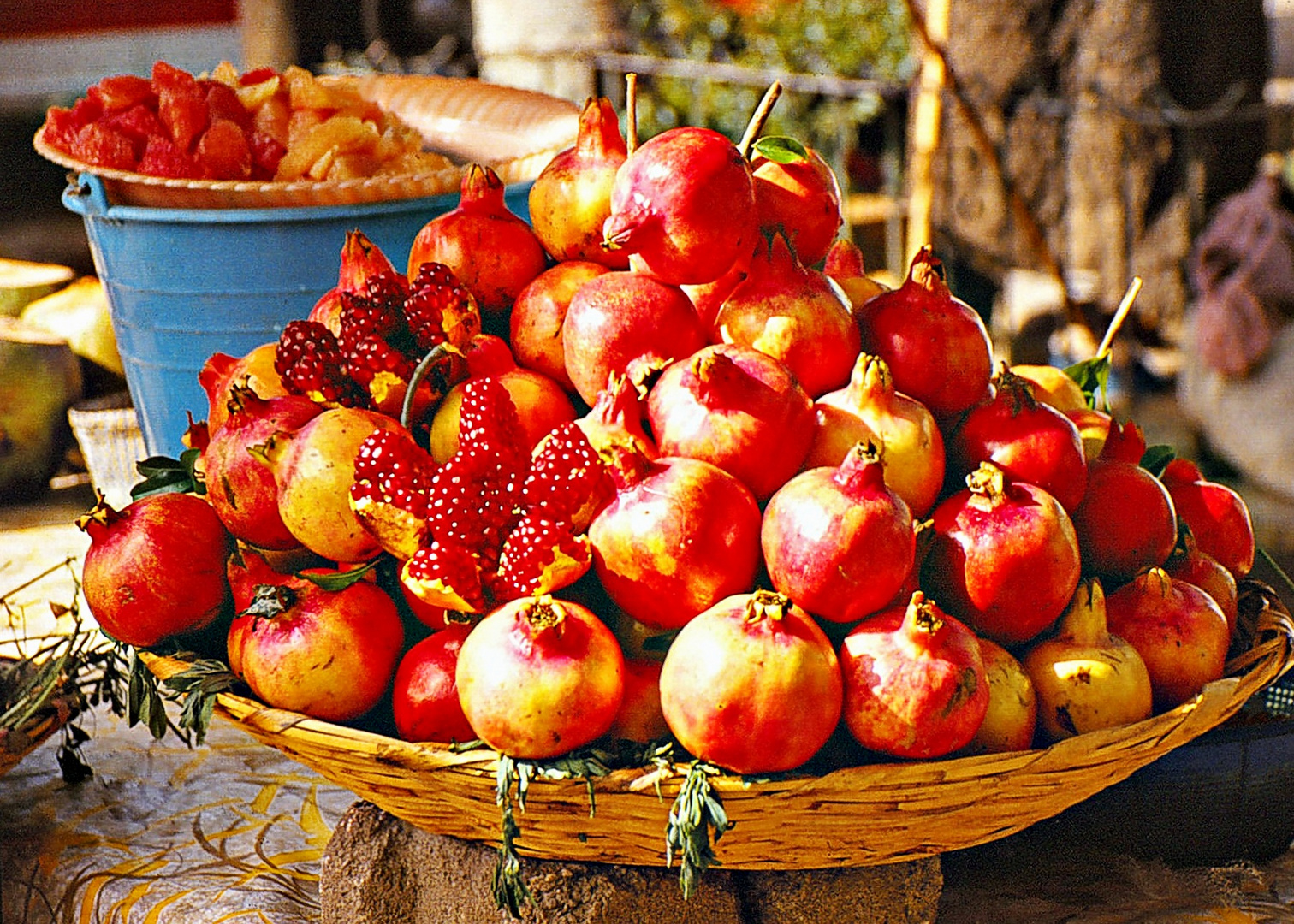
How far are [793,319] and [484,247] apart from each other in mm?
403

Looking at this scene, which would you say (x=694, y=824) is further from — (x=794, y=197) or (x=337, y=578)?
(x=794, y=197)

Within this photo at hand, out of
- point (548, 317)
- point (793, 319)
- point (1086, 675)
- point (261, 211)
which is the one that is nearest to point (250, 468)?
point (548, 317)

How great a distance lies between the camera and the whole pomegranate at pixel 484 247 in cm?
149

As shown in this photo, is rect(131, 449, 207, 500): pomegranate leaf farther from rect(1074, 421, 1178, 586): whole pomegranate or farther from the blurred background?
the blurred background

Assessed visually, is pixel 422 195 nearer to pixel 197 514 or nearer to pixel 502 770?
pixel 197 514

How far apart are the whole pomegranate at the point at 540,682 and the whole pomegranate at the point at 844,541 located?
0.63 feet

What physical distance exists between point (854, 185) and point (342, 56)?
3.13 meters

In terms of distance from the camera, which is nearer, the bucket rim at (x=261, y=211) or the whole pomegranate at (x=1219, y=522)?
the whole pomegranate at (x=1219, y=522)

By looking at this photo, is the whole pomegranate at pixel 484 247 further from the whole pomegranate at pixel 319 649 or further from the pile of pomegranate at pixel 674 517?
the whole pomegranate at pixel 319 649

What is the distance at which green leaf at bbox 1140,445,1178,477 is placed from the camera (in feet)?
5.33

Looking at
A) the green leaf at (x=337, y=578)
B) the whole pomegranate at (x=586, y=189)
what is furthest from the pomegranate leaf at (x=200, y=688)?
Result: the whole pomegranate at (x=586, y=189)

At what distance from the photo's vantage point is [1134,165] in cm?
499

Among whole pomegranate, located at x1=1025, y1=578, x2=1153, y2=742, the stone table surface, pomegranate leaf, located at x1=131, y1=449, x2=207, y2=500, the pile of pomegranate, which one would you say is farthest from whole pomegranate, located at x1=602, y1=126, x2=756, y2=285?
the stone table surface

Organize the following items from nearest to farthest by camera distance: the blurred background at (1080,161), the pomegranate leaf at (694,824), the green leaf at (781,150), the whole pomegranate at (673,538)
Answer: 1. the pomegranate leaf at (694,824)
2. the whole pomegranate at (673,538)
3. the green leaf at (781,150)
4. the blurred background at (1080,161)
